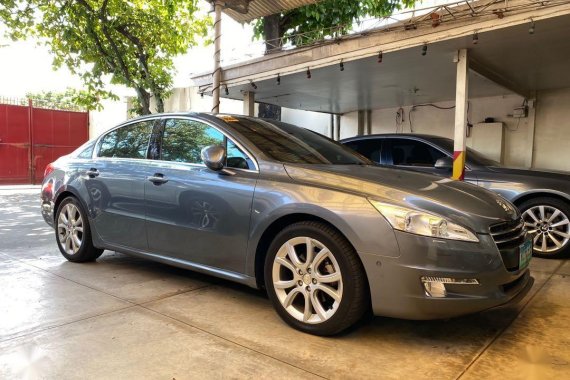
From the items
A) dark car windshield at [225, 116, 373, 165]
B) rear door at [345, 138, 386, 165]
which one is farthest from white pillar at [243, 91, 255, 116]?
dark car windshield at [225, 116, 373, 165]

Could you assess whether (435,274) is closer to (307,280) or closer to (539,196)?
(307,280)

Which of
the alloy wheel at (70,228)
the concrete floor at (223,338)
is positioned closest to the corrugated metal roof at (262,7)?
the alloy wheel at (70,228)

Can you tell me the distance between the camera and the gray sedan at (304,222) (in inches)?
107

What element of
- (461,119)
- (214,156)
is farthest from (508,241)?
(461,119)

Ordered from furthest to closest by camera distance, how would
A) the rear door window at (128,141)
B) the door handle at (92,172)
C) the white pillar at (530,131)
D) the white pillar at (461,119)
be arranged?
the white pillar at (530,131) → the white pillar at (461,119) → the door handle at (92,172) → the rear door window at (128,141)

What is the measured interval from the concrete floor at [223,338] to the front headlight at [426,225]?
2.46ft

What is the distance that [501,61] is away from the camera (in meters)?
6.95

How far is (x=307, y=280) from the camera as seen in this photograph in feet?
10.0

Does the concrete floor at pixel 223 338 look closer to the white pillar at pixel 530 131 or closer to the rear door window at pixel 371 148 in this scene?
the rear door window at pixel 371 148

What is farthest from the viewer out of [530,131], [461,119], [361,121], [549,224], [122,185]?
[361,121]

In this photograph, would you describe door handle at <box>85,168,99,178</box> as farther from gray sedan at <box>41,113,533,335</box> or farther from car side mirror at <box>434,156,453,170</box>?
car side mirror at <box>434,156,453,170</box>

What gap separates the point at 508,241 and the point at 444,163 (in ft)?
10.4

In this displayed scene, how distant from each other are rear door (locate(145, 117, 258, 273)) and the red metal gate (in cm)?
1586

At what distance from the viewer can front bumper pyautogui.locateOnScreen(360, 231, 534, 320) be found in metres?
2.68
